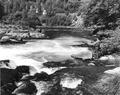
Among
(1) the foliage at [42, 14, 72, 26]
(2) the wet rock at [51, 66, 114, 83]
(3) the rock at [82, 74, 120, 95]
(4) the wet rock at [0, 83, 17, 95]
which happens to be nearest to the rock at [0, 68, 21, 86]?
(4) the wet rock at [0, 83, 17, 95]

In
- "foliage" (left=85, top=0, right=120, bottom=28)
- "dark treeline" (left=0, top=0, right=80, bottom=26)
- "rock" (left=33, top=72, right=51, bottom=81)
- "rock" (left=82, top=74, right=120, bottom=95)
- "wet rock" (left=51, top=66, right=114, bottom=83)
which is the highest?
"foliage" (left=85, top=0, right=120, bottom=28)

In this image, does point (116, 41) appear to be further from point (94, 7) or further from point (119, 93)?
point (94, 7)

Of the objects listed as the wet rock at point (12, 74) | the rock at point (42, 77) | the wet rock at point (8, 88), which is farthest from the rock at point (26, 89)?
the rock at point (42, 77)

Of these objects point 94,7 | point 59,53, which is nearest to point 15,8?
point 94,7

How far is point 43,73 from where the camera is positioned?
18.4 metres

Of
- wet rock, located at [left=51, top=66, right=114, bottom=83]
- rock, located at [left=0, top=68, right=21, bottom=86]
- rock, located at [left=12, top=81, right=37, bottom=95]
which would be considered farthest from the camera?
wet rock, located at [left=51, top=66, right=114, bottom=83]

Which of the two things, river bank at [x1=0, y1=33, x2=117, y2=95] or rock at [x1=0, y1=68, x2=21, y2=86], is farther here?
rock at [x1=0, y1=68, x2=21, y2=86]

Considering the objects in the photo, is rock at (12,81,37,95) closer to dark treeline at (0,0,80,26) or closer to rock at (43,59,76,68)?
rock at (43,59,76,68)

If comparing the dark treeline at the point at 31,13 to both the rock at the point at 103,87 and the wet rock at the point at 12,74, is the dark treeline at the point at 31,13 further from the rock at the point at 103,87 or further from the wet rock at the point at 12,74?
the rock at the point at 103,87

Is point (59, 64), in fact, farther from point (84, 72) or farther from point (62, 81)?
point (62, 81)

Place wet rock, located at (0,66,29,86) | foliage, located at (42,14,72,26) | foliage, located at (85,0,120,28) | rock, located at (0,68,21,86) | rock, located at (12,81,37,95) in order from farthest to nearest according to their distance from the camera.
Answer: foliage, located at (42,14,72,26), foliage, located at (85,0,120,28), wet rock, located at (0,66,29,86), rock, located at (0,68,21,86), rock, located at (12,81,37,95)

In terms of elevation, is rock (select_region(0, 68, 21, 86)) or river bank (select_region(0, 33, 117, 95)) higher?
rock (select_region(0, 68, 21, 86))

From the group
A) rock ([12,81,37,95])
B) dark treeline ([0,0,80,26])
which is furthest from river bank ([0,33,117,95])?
dark treeline ([0,0,80,26])

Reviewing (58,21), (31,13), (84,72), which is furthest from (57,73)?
(58,21)
